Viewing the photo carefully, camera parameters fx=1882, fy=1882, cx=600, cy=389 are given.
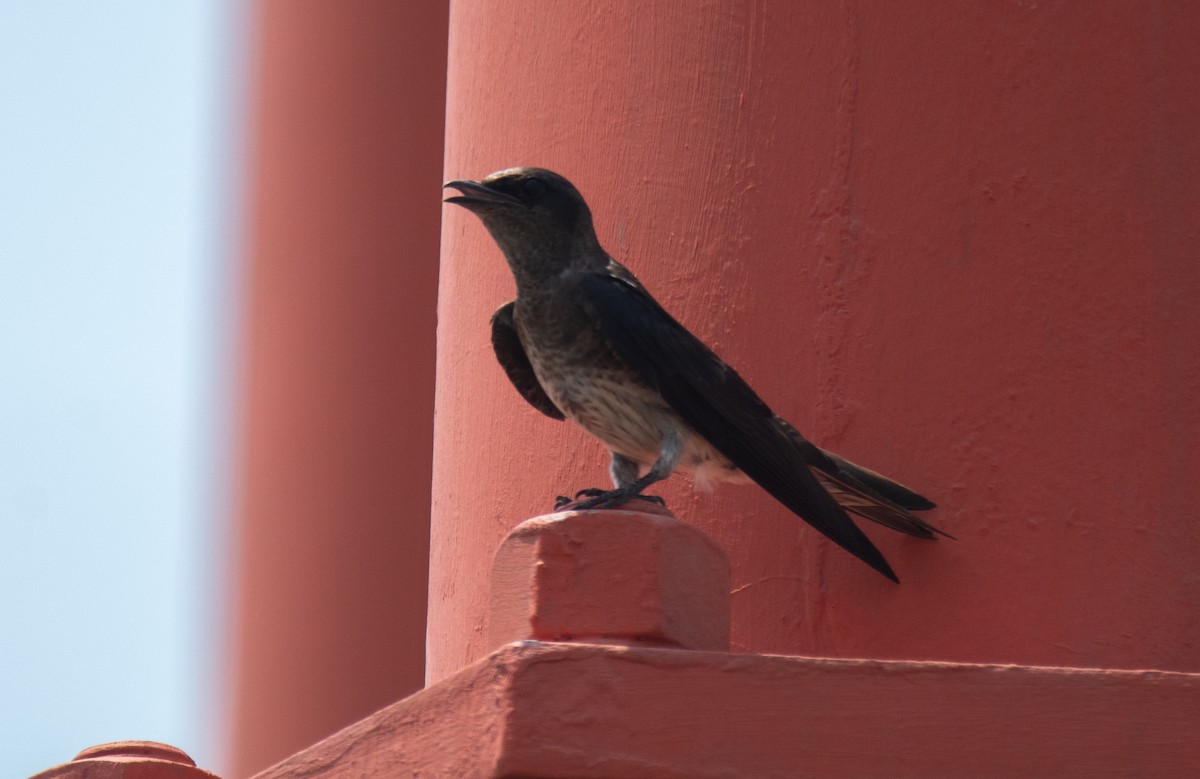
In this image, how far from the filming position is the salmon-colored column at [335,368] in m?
8.50

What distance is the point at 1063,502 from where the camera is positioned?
4152mm

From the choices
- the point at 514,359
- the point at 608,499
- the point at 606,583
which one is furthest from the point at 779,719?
the point at 514,359

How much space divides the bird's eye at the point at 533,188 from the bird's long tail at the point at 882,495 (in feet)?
2.92

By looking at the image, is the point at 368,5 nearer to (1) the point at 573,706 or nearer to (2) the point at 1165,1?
(2) the point at 1165,1

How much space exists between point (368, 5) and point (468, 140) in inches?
160

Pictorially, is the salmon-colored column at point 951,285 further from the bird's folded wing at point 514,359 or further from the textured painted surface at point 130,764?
the textured painted surface at point 130,764

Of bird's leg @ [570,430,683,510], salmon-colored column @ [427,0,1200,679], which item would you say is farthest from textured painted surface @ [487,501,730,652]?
salmon-colored column @ [427,0,1200,679]

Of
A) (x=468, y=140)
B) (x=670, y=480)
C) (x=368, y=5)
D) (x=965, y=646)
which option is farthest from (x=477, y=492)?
(x=368, y=5)

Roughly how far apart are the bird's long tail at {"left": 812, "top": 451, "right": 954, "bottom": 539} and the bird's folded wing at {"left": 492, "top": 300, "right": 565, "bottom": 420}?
771 mm

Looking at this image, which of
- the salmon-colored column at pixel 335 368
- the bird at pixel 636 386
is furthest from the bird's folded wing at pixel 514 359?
the salmon-colored column at pixel 335 368

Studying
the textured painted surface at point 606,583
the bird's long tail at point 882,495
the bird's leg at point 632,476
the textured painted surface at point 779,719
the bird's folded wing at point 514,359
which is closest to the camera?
the textured painted surface at point 779,719

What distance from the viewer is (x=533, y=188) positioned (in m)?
4.34

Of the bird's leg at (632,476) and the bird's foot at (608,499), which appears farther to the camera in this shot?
the bird's leg at (632,476)

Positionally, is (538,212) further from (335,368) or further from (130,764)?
(335,368)
